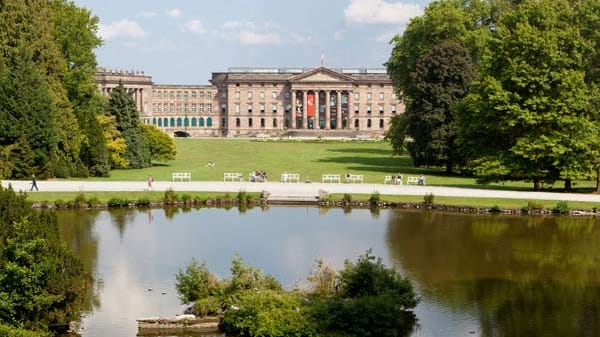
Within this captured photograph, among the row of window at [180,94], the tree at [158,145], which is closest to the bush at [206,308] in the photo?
the tree at [158,145]

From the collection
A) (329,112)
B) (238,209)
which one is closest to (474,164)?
(238,209)

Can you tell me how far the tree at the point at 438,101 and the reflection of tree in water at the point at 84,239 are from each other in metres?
23.6

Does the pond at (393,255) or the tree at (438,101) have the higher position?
the tree at (438,101)

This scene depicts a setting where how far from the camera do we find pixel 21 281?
16.1 metres

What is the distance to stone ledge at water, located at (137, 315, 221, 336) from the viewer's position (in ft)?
56.0

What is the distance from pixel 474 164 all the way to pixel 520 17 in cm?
948

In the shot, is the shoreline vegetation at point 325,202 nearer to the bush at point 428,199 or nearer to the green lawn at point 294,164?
the bush at point 428,199

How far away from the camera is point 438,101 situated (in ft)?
168

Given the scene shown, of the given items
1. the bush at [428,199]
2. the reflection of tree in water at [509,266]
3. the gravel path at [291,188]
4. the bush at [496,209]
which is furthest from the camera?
the gravel path at [291,188]

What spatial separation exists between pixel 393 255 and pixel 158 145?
39.7 metres

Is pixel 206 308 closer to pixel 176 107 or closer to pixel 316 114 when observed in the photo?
pixel 316 114

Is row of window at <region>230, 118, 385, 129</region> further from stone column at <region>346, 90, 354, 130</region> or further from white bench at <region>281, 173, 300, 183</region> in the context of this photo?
white bench at <region>281, 173, 300, 183</region>

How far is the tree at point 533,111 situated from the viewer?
131 feet

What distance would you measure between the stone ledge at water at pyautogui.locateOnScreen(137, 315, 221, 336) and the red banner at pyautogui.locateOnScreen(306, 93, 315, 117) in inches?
4198
